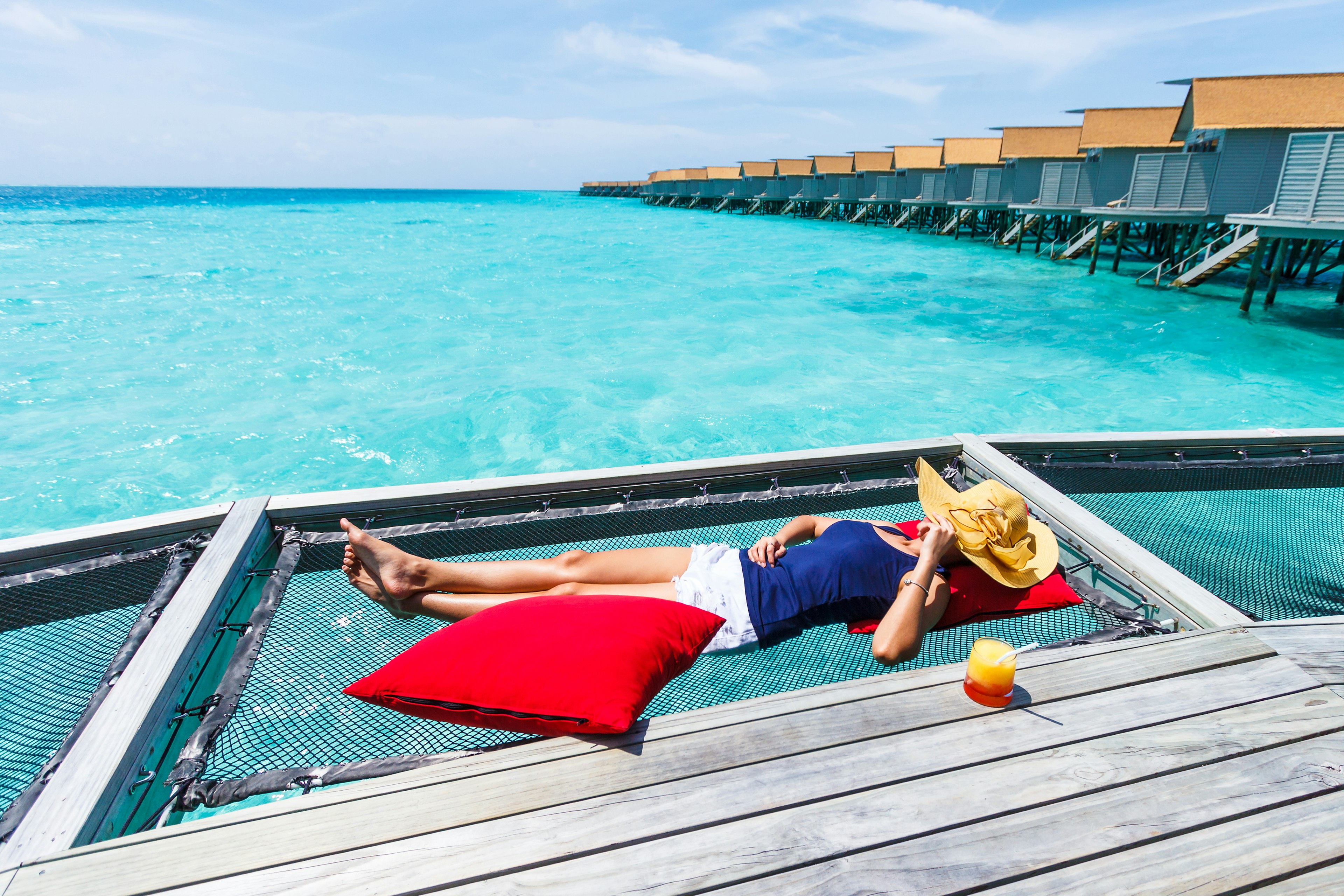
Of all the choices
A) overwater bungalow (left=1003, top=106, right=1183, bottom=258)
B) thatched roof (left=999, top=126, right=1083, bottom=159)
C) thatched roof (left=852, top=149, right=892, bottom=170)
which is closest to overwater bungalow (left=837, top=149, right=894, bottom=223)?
thatched roof (left=852, top=149, right=892, bottom=170)

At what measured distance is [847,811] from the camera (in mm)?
1539

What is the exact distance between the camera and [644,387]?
10.7 metres

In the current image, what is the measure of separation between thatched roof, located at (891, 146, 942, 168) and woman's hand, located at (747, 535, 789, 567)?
3812 centimetres

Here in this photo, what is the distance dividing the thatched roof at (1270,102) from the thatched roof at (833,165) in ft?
90.2

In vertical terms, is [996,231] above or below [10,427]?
above

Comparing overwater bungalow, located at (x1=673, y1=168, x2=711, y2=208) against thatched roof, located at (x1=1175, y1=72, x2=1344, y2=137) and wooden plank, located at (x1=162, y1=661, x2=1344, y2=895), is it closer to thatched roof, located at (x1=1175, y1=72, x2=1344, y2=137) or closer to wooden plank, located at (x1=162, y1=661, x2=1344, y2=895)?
thatched roof, located at (x1=1175, y1=72, x2=1344, y2=137)

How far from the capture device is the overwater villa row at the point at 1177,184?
42.5ft

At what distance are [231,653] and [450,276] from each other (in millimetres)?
20118

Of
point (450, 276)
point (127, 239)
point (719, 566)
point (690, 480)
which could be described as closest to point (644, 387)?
point (690, 480)

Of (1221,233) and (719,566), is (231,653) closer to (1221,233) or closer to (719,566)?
(719,566)

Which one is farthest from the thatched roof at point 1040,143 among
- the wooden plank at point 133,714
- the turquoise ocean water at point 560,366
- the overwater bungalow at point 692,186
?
the overwater bungalow at point 692,186

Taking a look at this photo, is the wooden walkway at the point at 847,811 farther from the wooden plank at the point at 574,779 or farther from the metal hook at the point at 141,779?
the metal hook at the point at 141,779

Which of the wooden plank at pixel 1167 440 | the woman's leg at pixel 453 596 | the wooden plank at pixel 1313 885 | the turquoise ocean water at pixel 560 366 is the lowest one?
the turquoise ocean water at pixel 560 366

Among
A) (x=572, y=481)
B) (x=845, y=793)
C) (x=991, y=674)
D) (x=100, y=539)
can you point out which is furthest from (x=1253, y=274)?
(x=100, y=539)
